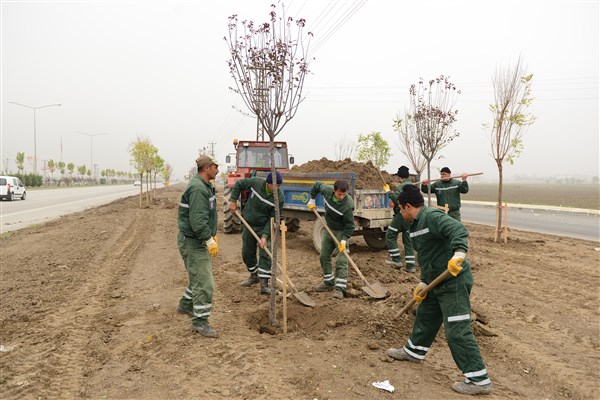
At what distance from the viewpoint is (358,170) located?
29.3 feet

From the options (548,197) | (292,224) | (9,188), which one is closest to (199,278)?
(292,224)

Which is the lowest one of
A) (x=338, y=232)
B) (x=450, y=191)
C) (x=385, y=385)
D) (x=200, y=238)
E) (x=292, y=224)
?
(x=385, y=385)

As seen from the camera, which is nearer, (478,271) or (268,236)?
(268,236)

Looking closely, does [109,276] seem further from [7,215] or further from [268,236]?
[7,215]

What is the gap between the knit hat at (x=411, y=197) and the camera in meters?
3.65

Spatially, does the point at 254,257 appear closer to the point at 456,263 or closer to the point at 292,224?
the point at 456,263

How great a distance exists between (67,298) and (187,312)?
1847 millimetres

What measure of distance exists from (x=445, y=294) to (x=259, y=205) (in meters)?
3.17

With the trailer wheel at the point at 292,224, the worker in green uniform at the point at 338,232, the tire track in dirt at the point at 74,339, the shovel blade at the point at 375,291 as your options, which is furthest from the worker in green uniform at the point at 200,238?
the trailer wheel at the point at 292,224

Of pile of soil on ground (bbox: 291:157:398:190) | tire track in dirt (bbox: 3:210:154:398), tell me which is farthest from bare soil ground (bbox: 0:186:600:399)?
pile of soil on ground (bbox: 291:157:398:190)

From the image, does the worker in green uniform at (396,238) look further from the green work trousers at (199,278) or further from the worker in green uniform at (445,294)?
the green work trousers at (199,278)

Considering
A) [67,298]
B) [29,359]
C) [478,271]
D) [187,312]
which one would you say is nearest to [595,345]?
[478,271]

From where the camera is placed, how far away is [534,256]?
352 inches

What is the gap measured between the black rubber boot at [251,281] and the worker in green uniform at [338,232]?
1007 millimetres
